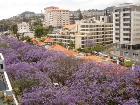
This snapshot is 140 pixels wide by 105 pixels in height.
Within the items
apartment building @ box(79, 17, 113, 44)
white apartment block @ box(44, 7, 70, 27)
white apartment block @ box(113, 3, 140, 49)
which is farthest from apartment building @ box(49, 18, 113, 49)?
white apartment block @ box(44, 7, 70, 27)

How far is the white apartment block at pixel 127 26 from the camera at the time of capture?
7738cm

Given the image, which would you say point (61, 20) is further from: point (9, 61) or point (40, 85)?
point (40, 85)

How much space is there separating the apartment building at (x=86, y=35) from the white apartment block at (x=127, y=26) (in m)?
6.97

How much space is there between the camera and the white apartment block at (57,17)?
523 ft

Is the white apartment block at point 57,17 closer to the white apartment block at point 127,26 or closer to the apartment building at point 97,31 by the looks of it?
the apartment building at point 97,31

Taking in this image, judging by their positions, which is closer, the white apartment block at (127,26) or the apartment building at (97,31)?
the white apartment block at (127,26)

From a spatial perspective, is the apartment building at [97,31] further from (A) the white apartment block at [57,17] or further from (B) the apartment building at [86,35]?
(A) the white apartment block at [57,17]

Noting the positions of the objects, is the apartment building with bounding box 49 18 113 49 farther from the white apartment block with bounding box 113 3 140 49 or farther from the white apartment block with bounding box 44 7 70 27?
the white apartment block with bounding box 44 7 70 27

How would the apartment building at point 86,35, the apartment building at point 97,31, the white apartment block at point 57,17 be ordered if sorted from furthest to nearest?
1. the white apartment block at point 57,17
2. the apartment building at point 97,31
3. the apartment building at point 86,35

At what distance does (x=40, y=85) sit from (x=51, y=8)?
14621cm

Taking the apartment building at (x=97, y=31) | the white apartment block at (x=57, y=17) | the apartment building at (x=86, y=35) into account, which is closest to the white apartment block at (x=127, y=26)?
the apartment building at (x=86, y=35)

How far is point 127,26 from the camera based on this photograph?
7781 centimetres

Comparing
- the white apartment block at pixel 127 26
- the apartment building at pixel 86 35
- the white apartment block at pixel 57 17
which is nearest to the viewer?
the white apartment block at pixel 127 26

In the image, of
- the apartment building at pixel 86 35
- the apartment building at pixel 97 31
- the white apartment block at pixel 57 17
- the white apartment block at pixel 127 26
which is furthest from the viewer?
the white apartment block at pixel 57 17
